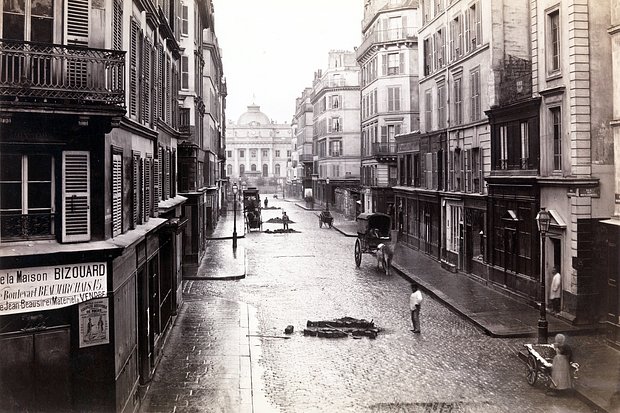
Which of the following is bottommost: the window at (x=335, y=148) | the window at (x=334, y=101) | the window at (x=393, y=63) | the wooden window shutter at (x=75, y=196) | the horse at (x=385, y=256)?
the horse at (x=385, y=256)

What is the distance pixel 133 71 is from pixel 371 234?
21.4m

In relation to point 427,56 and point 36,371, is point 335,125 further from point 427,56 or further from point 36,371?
point 36,371

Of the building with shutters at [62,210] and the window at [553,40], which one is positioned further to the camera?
the window at [553,40]

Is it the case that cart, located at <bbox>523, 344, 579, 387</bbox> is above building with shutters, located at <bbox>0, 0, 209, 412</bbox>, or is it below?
below

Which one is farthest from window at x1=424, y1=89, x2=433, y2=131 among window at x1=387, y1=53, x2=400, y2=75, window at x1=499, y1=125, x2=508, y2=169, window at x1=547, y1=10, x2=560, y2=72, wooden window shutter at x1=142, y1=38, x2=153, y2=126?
wooden window shutter at x1=142, y1=38, x2=153, y2=126

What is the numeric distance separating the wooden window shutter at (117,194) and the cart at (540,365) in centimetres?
984

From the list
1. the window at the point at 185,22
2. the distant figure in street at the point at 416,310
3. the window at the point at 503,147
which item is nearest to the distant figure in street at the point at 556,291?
the distant figure in street at the point at 416,310

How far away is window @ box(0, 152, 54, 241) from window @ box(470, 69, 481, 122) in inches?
890

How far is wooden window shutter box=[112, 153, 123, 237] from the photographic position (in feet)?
40.0

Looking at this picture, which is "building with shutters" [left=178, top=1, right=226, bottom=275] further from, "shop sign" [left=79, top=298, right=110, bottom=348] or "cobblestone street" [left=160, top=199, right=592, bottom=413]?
"shop sign" [left=79, top=298, right=110, bottom=348]

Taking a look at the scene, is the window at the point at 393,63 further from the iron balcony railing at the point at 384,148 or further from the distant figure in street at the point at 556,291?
the distant figure in street at the point at 556,291

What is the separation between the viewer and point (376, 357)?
17.1 meters

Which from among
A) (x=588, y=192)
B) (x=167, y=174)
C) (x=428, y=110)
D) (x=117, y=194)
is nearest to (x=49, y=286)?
(x=117, y=194)

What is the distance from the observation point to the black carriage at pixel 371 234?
3400cm
